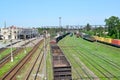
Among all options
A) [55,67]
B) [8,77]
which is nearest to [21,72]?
[8,77]

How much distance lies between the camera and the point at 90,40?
112 metres

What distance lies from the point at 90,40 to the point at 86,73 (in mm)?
76874

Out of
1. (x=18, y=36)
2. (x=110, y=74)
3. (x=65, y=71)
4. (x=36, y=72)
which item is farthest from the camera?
(x=18, y=36)

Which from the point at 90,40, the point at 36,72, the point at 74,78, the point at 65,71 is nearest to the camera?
the point at 65,71

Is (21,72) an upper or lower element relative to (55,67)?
lower

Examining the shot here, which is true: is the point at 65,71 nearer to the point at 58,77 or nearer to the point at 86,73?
the point at 58,77

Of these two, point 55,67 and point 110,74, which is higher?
point 55,67

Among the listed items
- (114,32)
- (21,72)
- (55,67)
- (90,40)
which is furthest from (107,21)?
(55,67)

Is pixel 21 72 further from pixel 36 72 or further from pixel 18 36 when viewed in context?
pixel 18 36

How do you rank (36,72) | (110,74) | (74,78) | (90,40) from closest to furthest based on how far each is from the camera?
(74,78) < (110,74) < (36,72) < (90,40)

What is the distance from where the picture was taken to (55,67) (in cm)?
2394

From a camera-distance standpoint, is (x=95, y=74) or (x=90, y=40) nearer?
(x=95, y=74)

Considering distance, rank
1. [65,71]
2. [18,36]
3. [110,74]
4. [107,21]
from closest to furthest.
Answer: [65,71] < [110,74] < [18,36] < [107,21]

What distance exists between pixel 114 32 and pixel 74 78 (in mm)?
89760
